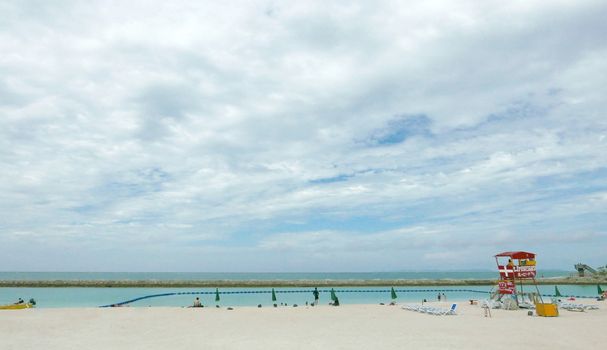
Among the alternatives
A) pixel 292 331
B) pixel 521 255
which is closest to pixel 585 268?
pixel 521 255

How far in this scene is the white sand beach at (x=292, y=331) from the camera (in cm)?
1418

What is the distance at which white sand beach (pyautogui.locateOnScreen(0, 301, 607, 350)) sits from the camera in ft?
46.5

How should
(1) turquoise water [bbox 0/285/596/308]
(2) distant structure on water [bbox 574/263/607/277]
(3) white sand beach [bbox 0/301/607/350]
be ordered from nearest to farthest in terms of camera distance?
(3) white sand beach [bbox 0/301/607/350]
(1) turquoise water [bbox 0/285/596/308]
(2) distant structure on water [bbox 574/263/607/277]

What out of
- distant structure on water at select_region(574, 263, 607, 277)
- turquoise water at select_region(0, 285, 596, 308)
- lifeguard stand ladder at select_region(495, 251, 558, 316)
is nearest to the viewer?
lifeguard stand ladder at select_region(495, 251, 558, 316)

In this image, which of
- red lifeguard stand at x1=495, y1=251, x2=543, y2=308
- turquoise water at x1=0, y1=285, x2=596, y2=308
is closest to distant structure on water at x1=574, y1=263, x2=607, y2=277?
turquoise water at x1=0, y1=285, x2=596, y2=308

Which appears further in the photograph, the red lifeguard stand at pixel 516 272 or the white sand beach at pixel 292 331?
the red lifeguard stand at pixel 516 272

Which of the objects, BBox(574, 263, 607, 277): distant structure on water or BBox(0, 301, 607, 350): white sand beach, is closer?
BBox(0, 301, 607, 350): white sand beach

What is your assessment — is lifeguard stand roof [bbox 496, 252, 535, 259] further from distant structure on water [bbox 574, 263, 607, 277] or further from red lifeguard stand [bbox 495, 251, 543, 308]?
distant structure on water [bbox 574, 263, 607, 277]

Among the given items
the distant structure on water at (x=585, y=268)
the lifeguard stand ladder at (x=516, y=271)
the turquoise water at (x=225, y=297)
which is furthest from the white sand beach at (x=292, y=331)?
the distant structure on water at (x=585, y=268)

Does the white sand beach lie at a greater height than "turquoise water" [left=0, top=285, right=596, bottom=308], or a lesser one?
greater

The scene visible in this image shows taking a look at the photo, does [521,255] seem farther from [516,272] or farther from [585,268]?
[585,268]

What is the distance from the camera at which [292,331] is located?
17453 mm

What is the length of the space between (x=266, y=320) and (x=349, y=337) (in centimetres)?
687

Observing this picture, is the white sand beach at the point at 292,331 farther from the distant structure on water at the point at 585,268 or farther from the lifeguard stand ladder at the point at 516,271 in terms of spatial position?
the distant structure on water at the point at 585,268
